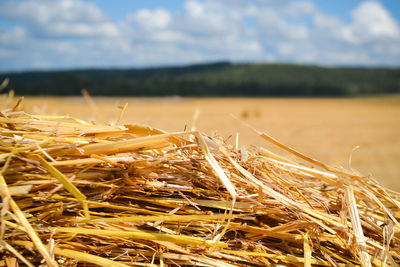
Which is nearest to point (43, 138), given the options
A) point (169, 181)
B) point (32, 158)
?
point (32, 158)

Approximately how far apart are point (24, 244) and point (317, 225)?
138 centimetres

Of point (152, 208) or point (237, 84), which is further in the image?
point (237, 84)

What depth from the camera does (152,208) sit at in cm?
176

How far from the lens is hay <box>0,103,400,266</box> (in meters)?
1.61

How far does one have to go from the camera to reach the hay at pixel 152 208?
63.5 inches

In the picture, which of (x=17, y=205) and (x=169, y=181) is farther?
(x=169, y=181)

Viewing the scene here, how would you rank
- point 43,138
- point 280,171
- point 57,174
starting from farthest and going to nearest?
1. point 280,171
2. point 43,138
3. point 57,174

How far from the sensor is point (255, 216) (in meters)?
1.81

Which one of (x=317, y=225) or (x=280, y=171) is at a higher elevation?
(x=280, y=171)

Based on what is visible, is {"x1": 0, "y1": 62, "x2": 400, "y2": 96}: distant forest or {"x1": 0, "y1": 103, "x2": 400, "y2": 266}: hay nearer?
{"x1": 0, "y1": 103, "x2": 400, "y2": 266}: hay

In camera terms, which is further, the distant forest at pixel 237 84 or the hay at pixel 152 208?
the distant forest at pixel 237 84

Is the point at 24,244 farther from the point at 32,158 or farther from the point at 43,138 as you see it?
the point at 43,138

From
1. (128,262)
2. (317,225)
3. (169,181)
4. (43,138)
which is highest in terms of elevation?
(43,138)

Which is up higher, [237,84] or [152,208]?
[237,84]
